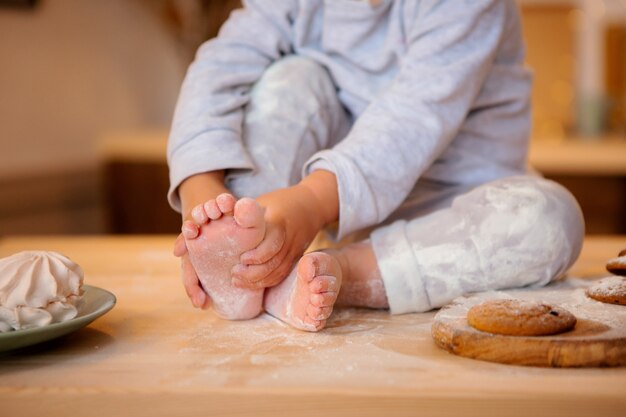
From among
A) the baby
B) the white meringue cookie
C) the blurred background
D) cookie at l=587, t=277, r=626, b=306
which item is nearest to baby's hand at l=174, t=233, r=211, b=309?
the baby

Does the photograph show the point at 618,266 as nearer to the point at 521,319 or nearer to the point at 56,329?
the point at 521,319

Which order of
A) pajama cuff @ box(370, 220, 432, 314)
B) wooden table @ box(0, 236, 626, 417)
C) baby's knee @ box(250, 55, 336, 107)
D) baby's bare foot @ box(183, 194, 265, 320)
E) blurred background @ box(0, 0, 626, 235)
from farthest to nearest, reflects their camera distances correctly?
blurred background @ box(0, 0, 626, 235)
baby's knee @ box(250, 55, 336, 107)
pajama cuff @ box(370, 220, 432, 314)
baby's bare foot @ box(183, 194, 265, 320)
wooden table @ box(0, 236, 626, 417)

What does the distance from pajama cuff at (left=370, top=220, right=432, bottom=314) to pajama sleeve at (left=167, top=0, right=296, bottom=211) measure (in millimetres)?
208

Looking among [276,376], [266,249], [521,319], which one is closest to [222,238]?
[266,249]

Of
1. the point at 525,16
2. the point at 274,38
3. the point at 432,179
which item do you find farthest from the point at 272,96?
the point at 525,16

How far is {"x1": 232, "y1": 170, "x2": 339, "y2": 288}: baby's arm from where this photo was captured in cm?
80

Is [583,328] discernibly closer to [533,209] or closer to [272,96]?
[533,209]

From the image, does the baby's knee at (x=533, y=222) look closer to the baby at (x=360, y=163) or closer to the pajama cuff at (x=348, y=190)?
the baby at (x=360, y=163)

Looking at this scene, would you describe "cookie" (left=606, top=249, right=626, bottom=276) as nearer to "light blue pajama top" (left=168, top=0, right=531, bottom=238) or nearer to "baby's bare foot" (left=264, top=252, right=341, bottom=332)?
"light blue pajama top" (left=168, top=0, right=531, bottom=238)

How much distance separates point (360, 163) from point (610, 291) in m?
0.30

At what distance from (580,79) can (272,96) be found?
265 centimetres

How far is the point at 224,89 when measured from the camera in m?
1.07

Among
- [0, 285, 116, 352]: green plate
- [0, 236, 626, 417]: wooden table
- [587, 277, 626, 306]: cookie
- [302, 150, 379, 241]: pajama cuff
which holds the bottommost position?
[0, 236, 626, 417]: wooden table

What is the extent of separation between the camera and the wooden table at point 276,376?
627 mm
